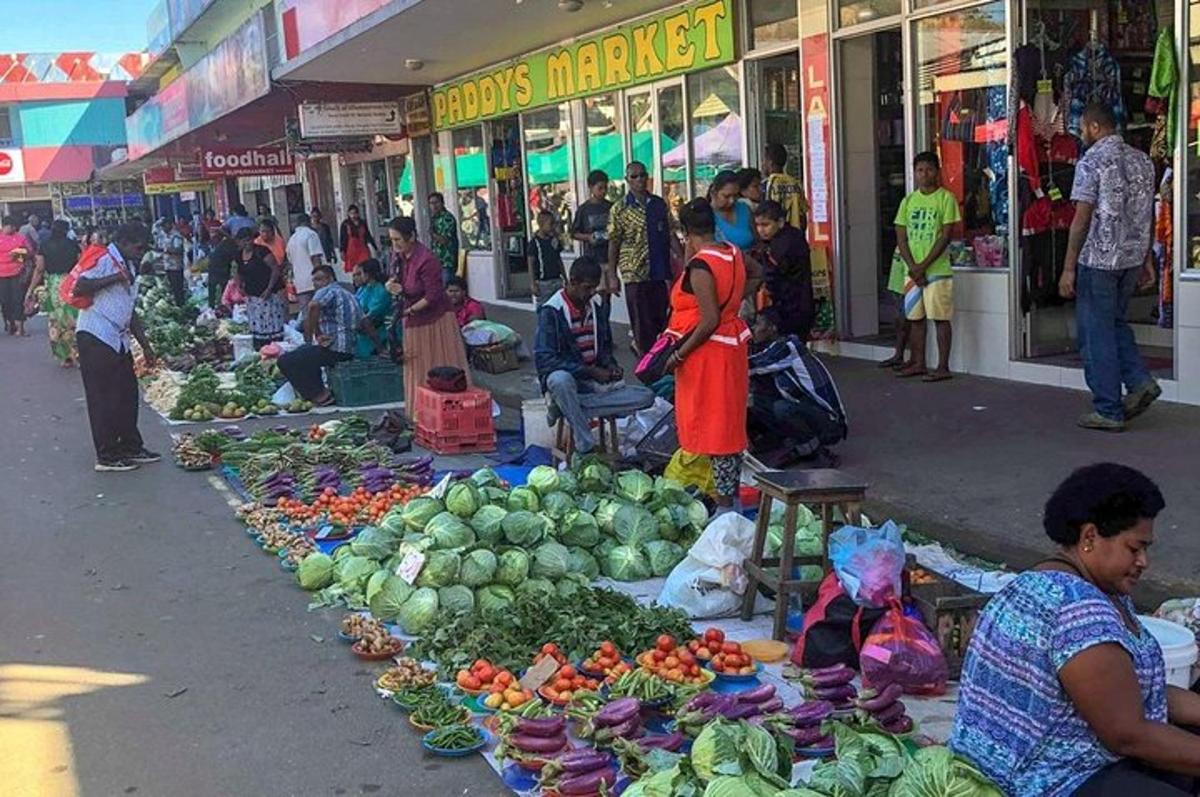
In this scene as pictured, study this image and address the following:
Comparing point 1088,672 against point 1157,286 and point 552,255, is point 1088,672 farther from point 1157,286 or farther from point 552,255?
point 552,255

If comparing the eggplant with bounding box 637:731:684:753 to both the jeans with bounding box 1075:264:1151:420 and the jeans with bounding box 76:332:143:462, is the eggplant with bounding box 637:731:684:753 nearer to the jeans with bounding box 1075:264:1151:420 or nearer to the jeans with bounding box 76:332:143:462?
the jeans with bounding box 1075:264:1151:420

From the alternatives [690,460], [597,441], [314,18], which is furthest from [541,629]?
[314,18]

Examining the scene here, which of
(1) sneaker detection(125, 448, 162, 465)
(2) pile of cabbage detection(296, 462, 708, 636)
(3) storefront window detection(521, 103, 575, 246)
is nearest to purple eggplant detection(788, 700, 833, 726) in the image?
(2) pile of cabbage detection(296, 462, 708, 636)

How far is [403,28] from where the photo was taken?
1412 cm

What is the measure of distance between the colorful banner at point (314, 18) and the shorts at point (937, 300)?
6.98 meters

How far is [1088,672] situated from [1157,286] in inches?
273

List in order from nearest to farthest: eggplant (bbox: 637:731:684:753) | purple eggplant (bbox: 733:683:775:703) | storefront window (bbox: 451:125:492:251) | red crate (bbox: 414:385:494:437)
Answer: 1. eggplant (bbox: 637:731:684:753)
2. purple eggplant (bbox: 733:683:775:703)
3. red crate (bbox: 414:385:494:437)
4. storefront window (bbox: 451:125:492:251)

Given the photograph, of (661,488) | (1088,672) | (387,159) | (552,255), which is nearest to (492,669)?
(661,488)

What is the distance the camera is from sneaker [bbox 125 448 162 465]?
33.5 ft

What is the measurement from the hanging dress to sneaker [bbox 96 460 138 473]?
5.53 metres

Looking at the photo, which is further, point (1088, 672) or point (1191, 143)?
point (1191, 143)

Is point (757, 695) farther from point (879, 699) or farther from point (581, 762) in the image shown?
point (581, 762)

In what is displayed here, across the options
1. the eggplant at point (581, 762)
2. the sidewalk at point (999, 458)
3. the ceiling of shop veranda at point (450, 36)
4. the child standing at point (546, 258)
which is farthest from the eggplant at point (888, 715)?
the child standing at point (546, 258)

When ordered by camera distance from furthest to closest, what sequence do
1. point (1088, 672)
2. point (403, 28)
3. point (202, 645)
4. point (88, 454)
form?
1. point (403, 28)
2. point (88, 454)
3. point (202, 645)
4. point (1088, 672)
